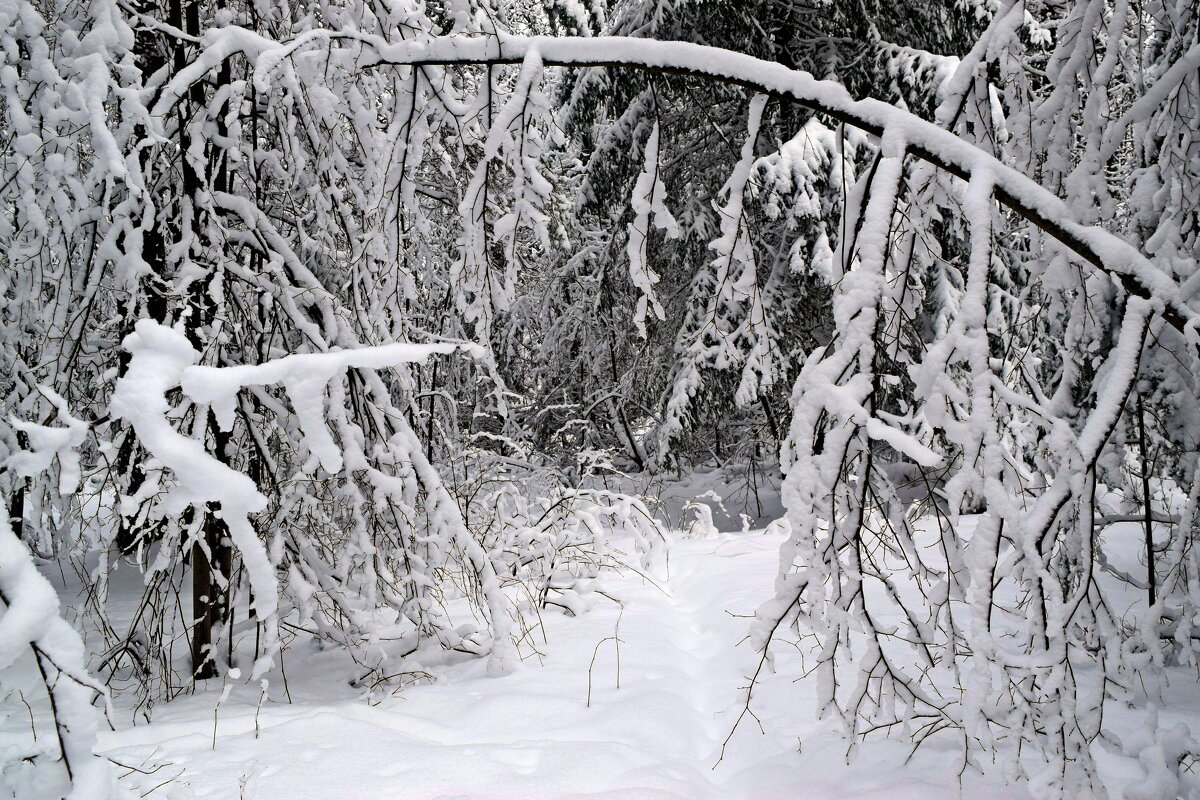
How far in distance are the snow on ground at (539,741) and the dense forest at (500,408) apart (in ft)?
0.08

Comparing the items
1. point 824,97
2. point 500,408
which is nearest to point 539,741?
point 500,408

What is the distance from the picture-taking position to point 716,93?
764 centimetres

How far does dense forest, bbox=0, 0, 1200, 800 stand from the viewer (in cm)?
144

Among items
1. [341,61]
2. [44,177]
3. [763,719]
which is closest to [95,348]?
[44,177]

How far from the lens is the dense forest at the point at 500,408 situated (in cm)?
144

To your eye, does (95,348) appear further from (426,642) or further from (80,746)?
(80,746)

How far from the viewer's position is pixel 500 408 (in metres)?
3.36

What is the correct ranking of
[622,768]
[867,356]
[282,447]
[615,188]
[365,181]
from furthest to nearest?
[615,188]
[282,447]
[365,181]
[622,768]
[867,356]

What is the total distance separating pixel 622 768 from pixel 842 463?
1343 millimetres

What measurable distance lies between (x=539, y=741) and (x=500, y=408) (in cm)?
142

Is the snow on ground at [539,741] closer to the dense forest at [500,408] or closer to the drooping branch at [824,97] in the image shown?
the dense forest at [500,408]

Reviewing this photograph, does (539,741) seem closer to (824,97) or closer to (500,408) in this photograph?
(500,408)

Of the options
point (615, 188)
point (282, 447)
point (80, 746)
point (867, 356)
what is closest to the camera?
point (80, 746)

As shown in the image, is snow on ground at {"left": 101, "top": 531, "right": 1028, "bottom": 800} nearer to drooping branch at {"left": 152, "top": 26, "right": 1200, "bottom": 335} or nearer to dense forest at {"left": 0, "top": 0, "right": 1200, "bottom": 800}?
dense forest at {"left": 0, "top": 0, "right": 1200, "bottom": 800}
